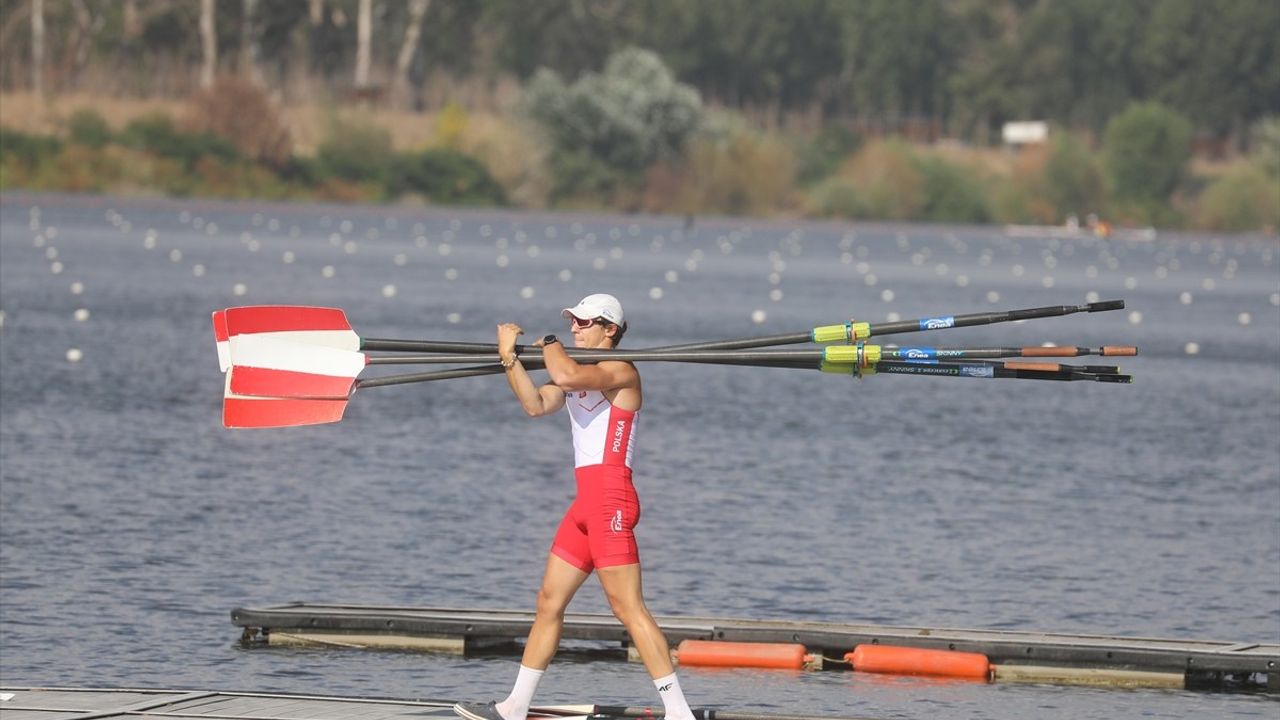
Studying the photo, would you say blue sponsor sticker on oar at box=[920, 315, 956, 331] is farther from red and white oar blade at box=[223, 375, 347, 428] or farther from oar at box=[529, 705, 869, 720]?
red and white oar blade at box=[223, 375, 347, 428]

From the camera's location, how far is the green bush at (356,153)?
132875mm

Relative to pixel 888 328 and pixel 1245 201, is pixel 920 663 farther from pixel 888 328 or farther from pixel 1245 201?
pixel 1245 201

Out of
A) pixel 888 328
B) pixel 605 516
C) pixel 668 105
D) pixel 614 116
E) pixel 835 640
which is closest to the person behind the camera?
pixel 605 516

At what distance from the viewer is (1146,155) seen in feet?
497

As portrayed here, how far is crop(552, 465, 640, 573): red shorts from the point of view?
13.9 metres

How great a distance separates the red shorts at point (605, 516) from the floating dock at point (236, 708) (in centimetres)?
115

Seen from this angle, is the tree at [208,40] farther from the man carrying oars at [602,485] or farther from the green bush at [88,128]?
the man carrying oars at [602,485]

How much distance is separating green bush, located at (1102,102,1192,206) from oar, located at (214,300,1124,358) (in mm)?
139179

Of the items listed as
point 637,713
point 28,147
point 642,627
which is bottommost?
point 637,713

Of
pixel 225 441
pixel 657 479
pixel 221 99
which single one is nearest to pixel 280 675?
pixel 657 479

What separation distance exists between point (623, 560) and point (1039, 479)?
19437 millimetres

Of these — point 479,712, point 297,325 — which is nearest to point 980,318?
point 479,712

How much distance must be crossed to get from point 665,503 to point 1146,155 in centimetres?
12774

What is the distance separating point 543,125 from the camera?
452 feet
